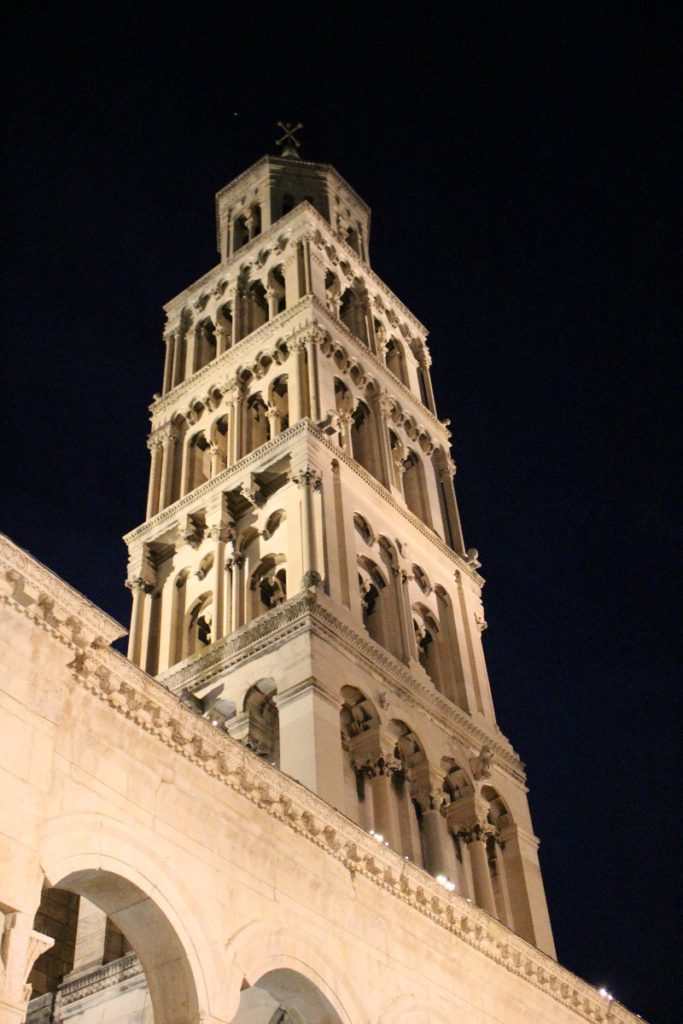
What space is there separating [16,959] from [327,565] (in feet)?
69.3

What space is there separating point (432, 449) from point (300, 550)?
12.4 meters

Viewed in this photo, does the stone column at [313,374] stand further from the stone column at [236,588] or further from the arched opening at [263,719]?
the arched opening at [263,719]

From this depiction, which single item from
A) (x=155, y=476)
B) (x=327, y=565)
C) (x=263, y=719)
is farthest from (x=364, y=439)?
(x=263, y=719)

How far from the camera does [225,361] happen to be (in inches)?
1715

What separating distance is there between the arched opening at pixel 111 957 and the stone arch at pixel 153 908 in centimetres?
1

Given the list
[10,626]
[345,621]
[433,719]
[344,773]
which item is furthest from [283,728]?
[10,626]

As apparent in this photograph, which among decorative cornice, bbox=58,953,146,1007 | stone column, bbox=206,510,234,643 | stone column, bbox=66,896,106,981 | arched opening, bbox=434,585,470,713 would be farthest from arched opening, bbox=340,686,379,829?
decorative cornice, bbox=58,953,146,1007

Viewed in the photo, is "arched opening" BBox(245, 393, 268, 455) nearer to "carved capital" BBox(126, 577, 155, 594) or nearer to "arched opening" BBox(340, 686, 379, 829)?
"carved capital" BBox(126, 577, 155, 594)

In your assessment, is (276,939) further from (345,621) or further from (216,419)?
(216,419)

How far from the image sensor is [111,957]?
21.4m

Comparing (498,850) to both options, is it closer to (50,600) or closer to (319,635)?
(319,635)

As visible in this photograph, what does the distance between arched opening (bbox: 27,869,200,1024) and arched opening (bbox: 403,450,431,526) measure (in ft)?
64.3

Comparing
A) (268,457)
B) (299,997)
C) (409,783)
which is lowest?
(299,997)

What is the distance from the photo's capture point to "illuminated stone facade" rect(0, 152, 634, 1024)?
1488cm
